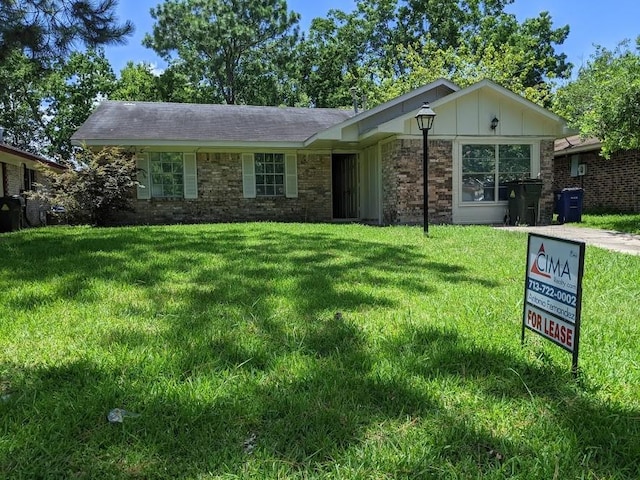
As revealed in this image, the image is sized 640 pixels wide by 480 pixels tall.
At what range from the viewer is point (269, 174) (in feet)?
48.0

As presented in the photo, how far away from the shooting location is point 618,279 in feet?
16.0

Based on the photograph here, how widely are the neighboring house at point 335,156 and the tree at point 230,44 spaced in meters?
15.9

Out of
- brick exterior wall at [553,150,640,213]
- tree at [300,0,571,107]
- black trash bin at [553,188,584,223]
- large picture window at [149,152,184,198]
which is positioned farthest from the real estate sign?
tree at [300,0,571,107]

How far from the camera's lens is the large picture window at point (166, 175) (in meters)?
13.9

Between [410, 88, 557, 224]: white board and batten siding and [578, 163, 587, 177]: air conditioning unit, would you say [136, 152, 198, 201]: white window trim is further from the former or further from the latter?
[578, 163, 587, 177]: air conditioning unit

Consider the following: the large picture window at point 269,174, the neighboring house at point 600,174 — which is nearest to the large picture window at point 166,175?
the large picture window at point 269,174

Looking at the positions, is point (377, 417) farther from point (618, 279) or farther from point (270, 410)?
point (618, 279)

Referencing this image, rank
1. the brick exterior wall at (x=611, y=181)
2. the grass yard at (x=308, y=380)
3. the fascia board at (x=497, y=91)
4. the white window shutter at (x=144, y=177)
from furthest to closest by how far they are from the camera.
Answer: the brick exterior wall at (x=611, y=181) → the white window shutter at (x=144, y=177) → the fascia board at (x=497, y=91) → the grass yard at (x=308, y=380)

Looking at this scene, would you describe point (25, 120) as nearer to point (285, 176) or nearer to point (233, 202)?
point (233, 202)

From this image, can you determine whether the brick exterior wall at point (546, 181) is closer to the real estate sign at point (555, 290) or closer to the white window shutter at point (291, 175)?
the white window shutter at point (291, 175)

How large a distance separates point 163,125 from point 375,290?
1149cm

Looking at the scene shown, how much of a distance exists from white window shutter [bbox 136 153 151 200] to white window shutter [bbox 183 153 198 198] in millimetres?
985

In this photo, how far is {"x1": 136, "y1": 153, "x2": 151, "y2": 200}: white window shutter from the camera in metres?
13.6

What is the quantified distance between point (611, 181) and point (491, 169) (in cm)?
686
